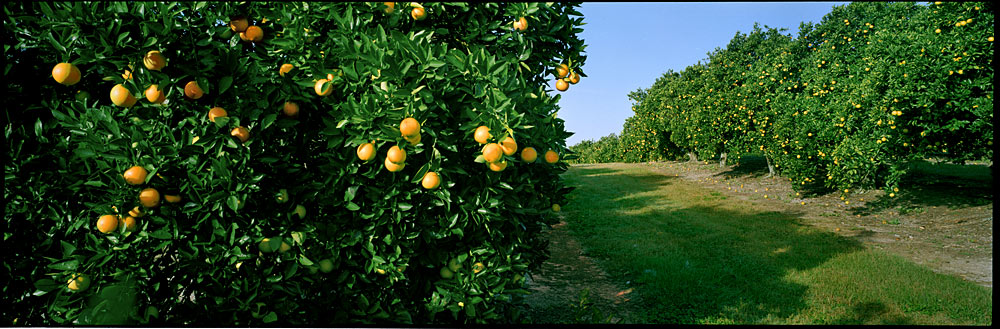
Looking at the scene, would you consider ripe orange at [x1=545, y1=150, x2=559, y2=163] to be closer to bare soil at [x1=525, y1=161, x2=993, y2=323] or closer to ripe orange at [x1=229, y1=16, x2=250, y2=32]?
bare soil at [x1=525, y1=161, x2=993, y2=323]

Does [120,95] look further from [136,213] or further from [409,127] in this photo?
[409,127]

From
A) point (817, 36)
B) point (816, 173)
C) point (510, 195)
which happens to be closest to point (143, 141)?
point (510, 195)

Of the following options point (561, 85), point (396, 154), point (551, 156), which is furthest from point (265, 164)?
point (561, 85)

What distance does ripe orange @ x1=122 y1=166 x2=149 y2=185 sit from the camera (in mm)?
1998

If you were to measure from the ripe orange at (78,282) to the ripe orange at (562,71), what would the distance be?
8.82ft

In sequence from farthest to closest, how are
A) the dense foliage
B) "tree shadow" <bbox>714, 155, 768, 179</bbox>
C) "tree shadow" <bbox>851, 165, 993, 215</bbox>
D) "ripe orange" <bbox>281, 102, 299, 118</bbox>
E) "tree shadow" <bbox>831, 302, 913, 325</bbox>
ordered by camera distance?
"tree shadow" <bbox>714, 155, 768, 179</bbox>
"tree shadow" <bbox>851, 165, 993, 215</bbox>
the dense foliage
"tree shadow" <bbox>831, 302, 913, 325</bbox>
"ripe orange" <bbox>281, 102, 299, 118</bbox>

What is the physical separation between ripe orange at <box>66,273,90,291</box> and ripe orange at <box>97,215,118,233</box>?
0.32 meters

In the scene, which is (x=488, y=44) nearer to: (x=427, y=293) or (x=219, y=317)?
(x=427, y=293)

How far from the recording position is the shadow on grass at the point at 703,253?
166 inches

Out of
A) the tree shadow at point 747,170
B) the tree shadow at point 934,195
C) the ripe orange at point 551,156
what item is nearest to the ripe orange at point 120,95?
the ripe orange at point 551,156

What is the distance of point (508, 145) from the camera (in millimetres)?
1987

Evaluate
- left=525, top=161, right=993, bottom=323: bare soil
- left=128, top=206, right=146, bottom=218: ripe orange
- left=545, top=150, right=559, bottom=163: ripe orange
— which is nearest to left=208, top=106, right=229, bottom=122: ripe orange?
left=128, top=206, right=146, bottom=218: ripe orange

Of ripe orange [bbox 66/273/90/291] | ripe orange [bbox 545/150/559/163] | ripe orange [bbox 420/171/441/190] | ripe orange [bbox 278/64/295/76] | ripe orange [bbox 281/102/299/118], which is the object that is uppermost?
ripe orange [bbox 278/64/295/76]

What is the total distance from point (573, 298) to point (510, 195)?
8.46ft
